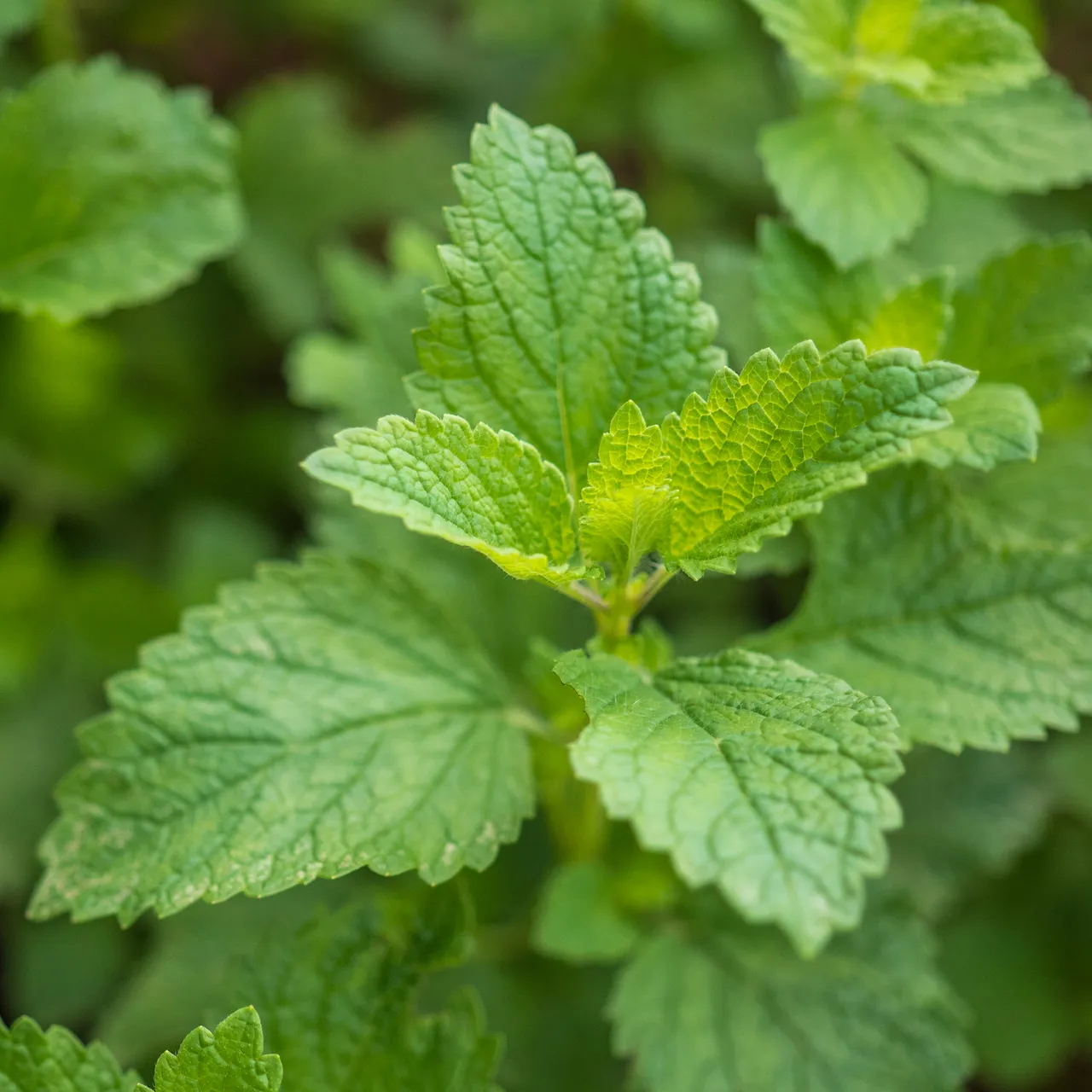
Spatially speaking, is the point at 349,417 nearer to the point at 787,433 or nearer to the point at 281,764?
the point at 281,764

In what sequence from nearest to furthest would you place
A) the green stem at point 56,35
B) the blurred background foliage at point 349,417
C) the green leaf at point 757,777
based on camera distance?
1. the green leaf at point 757,777
2. the blurred background foliage at point 349,417
3. the green stem at point 56,35

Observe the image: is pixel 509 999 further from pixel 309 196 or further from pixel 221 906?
pixel 309 196

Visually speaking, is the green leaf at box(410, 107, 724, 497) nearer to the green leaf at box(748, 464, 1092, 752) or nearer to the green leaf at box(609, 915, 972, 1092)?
the green leaf at box(748, 464, 1092, 752)

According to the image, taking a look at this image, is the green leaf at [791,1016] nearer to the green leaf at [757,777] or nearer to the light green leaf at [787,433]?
the green leaf at [757,777]

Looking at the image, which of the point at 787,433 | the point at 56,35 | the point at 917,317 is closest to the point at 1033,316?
the point at 917,317

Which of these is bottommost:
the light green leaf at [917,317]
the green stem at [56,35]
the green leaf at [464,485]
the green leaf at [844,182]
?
the green stem at [56,35]

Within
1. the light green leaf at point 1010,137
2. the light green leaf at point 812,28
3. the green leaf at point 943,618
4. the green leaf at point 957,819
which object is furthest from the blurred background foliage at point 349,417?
the light green leaf at point 812,28

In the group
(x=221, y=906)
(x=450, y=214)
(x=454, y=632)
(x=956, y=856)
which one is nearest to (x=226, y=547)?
(x=221, y=906)
